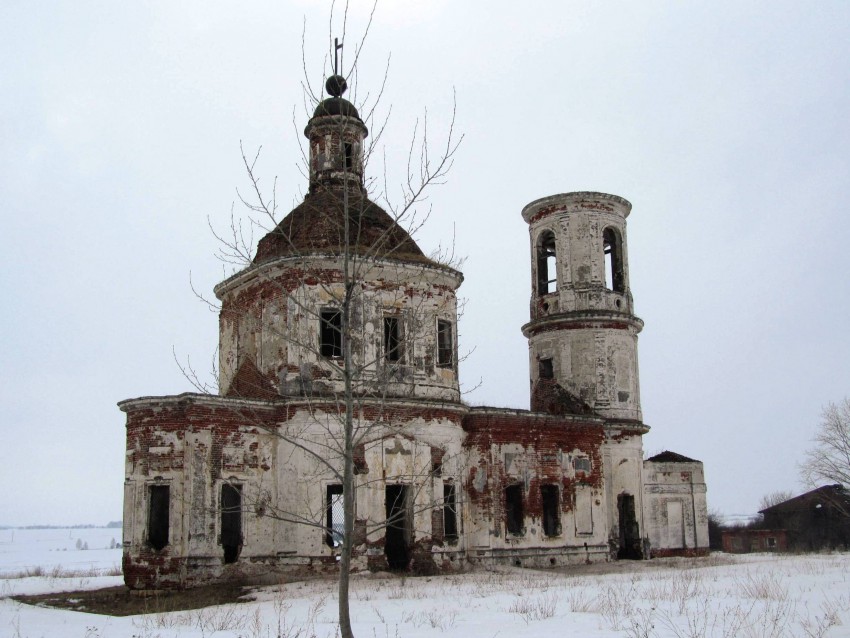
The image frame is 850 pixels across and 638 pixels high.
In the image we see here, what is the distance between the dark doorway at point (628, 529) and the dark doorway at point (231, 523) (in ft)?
35.8

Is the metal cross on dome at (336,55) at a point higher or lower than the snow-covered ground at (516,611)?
higher

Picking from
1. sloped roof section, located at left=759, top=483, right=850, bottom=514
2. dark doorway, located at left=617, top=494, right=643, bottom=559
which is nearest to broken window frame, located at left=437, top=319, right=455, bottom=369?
dark doorway, located at left=617, top=494, right=643, bottom=559

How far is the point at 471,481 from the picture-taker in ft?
68.9

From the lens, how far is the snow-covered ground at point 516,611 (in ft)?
31.9

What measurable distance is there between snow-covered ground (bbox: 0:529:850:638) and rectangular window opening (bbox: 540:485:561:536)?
15.1 ft

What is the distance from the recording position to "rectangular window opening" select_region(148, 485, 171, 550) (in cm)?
1773

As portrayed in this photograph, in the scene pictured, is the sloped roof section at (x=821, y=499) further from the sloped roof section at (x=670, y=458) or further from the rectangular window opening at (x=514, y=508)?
the rectangular window opening at (x=514, y=508)

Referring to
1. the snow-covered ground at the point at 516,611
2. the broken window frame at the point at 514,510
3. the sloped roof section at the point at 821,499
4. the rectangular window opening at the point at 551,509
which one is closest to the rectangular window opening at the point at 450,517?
the broken window frame at the point at 514,510

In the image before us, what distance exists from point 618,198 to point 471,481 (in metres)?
10.3

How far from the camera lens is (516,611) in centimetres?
1145

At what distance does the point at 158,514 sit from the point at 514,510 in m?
8.82

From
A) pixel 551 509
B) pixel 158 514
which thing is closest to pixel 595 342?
pixel 551 509

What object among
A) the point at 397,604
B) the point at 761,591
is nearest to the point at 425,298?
the point at 397,604

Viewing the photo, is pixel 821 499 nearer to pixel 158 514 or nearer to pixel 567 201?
pixel 567 201
